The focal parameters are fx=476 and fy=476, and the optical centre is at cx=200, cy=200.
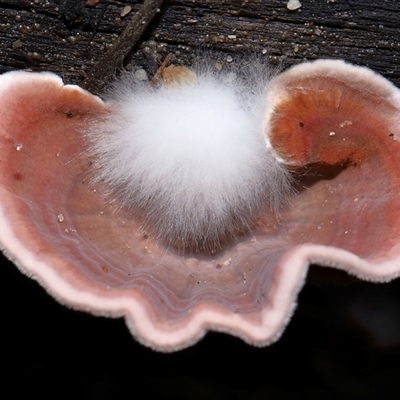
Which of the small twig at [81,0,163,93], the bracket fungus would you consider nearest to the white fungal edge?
the bracket fungus

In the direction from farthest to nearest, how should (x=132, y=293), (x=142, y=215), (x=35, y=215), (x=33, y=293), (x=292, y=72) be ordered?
1. (x=33, y=293)
2. (x=142, y=215)
3. (x=292, y=72)
4. (x=35, y=215)
5. (x=132, y=293)

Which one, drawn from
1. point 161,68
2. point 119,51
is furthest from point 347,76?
point 119,51

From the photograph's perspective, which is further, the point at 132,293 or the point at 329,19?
the point at 329,19

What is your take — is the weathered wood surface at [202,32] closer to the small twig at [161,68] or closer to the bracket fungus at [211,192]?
the small twig at [161,68]

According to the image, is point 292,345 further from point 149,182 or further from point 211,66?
point 211,66

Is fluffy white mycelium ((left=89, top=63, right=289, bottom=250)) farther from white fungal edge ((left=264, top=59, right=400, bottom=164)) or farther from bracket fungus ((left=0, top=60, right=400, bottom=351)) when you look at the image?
white fungal edge ((left=264, top=59, right=400, bottom=164))

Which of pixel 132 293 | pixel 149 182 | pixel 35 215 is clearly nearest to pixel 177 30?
pixel 149 182

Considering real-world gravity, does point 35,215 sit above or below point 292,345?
above

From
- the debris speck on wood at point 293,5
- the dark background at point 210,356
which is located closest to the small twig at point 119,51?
the debris speck on wood at point 293,5

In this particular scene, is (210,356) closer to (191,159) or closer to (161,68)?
(191,159)
